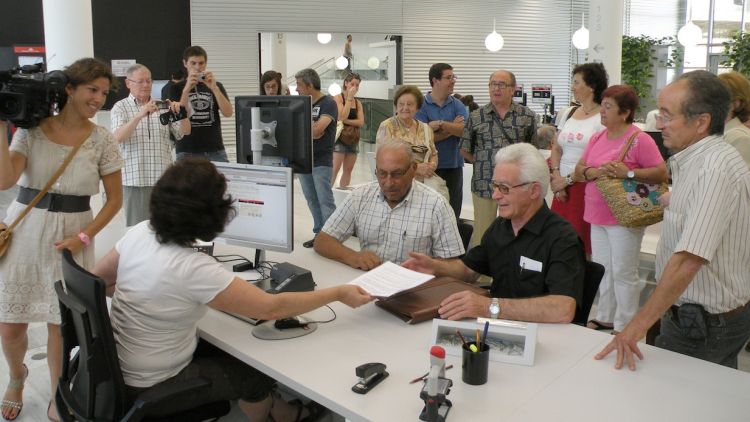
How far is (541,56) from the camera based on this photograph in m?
13.9

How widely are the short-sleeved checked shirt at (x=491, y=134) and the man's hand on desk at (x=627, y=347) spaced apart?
8.75 feet

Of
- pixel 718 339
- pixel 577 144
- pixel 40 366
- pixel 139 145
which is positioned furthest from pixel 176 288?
pixel 577 144

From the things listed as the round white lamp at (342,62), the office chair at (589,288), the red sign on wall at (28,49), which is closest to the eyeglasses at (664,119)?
the office chair at (589,288)

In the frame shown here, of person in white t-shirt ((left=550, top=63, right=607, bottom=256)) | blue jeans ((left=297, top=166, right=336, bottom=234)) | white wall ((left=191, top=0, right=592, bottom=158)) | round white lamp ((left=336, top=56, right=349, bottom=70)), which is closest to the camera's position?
person in white t-shirt ((left=550, top=63, right=607, bottom=256))

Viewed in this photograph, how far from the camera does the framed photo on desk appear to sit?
76.3 inches

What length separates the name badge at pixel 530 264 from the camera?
244cm

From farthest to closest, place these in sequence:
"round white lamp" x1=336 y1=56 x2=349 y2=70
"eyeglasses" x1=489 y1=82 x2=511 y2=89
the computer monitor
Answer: "round white lamp" x1=336 y1=56 x2=349 y2=70
"eyeglasses" x1=489 y1=82 x2=511 y2=89
the computer monitor

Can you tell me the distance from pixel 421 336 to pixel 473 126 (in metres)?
2.79

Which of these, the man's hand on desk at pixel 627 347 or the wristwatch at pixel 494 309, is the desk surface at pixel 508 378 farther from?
the wristwatch at pixel 494 309

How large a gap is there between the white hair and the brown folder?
18.2 inches

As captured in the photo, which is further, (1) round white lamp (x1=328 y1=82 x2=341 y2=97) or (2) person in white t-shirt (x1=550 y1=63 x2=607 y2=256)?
(1) round white lamp (x1=328 y1=82 x2=341 y2=97)

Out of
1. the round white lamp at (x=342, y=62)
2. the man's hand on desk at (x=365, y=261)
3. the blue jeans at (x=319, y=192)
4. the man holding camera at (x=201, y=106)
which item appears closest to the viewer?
the man's hand on desk at (x=365, y=261)

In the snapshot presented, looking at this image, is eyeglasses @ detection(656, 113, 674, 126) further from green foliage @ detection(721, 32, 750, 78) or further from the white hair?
green foliage @ detection(721, 32, 750, 78)

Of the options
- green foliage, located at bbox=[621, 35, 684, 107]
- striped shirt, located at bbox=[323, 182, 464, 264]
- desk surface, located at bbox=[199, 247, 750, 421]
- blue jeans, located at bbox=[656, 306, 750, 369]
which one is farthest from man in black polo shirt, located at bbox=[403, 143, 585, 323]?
green foliage, located at bbox=[621, 35, 684, 107]
